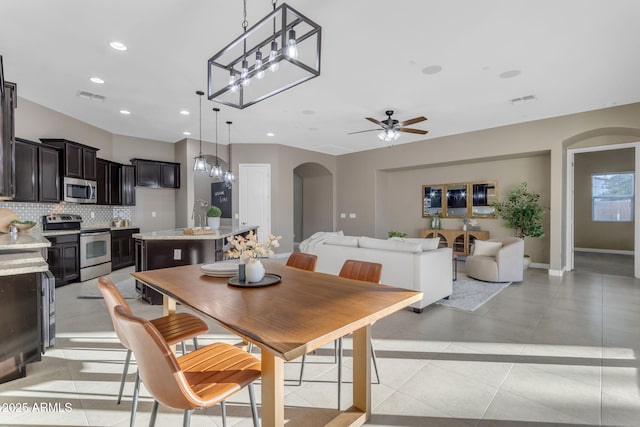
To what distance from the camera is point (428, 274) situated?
3.81m

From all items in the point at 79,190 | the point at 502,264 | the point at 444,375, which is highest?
the point at 79,190

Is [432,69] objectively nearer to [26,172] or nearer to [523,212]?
[523,212]

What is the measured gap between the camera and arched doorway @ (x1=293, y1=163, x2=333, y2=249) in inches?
379

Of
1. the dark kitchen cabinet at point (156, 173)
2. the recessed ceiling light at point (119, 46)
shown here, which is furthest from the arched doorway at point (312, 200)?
the recessed ceiling light at point (119, 46)

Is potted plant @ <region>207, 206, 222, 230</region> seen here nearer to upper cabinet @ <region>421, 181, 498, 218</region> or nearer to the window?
upper cabinet @ <region>421, 181, 498, 218</region>

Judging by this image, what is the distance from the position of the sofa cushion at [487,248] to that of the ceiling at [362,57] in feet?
7.68

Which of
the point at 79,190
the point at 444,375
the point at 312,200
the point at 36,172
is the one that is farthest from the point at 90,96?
the point at 312,200

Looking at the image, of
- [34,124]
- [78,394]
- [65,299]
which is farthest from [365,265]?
[34,124]

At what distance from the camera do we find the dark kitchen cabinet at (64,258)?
4.77m

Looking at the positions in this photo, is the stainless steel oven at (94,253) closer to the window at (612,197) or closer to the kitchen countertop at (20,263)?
the kitchen countertop at (20,263)

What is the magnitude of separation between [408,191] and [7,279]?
8042mm

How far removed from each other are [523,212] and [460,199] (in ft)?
5.03

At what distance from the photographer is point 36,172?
463 centimetres

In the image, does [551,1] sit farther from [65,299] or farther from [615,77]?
[65,299]
